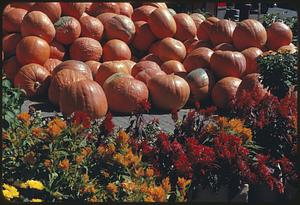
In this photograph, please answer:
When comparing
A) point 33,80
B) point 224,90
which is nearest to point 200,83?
point 224,90

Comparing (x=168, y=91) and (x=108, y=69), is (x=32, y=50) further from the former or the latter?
(x=168, y=91)

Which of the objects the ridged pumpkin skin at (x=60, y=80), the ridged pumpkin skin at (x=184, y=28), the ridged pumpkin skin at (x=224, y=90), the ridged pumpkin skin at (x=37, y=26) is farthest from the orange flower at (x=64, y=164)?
the ridged pumpkin skin at (x=184, y=28)

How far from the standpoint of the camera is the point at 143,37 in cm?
886

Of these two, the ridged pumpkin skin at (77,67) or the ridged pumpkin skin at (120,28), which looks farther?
the ridged pumpkin skin at (120,28)

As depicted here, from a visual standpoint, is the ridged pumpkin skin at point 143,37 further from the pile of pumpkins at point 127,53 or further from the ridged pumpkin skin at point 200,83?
the ridged pumpkin skin at point 200,83

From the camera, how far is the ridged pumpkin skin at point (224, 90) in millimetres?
7598

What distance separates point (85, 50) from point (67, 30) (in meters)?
0.48

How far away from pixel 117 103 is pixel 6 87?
Result: 3572 millimetres

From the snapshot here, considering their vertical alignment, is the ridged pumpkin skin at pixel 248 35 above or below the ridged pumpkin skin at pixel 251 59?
above

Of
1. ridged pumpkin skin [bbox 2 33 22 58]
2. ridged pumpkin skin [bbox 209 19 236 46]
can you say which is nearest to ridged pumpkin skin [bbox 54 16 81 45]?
ridged pumpkin skin [bbox 2 33 22 58]

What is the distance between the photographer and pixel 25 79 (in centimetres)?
777

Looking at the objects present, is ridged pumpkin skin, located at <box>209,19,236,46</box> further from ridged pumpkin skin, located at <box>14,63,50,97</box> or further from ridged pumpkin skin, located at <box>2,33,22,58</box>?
ridged pumpkin skin, located at <box>2,33,22,58</box>

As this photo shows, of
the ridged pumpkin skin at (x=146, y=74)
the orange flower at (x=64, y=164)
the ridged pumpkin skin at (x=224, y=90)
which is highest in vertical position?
the orange flower at (x=64, y=164)

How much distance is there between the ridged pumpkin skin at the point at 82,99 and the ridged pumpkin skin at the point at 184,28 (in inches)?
106
